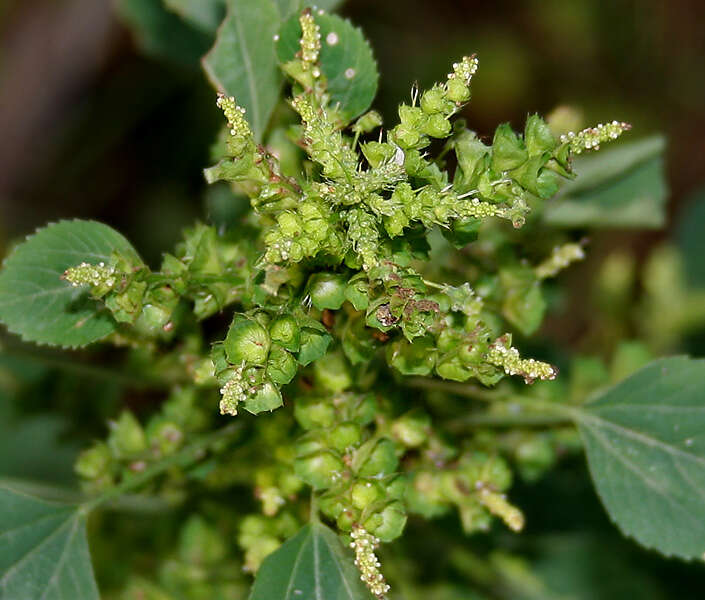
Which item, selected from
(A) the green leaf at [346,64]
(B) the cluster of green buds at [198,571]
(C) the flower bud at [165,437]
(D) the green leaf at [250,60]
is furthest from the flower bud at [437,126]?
(B) the cluster of green buds at [198,571]

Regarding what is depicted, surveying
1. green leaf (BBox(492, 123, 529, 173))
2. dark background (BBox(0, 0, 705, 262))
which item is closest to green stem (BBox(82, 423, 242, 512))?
green leaf (BBox(492, 123, 529, 173))

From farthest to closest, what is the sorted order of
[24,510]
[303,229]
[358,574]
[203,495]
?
1. [203,495]
2. [24,510]
3. [358,574]
4. [303,229]

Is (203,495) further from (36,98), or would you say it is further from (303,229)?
(36,98)

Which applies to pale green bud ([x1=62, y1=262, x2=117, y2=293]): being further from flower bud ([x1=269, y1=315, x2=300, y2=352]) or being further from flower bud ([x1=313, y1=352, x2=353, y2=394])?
flower bud ([x1=313, y1=352, x2=353, y2=394])

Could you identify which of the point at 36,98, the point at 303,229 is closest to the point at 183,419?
the point at 303,229

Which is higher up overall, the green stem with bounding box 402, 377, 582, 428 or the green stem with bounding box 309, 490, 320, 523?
the green stem with bounding box 402, 377, 582, 428
